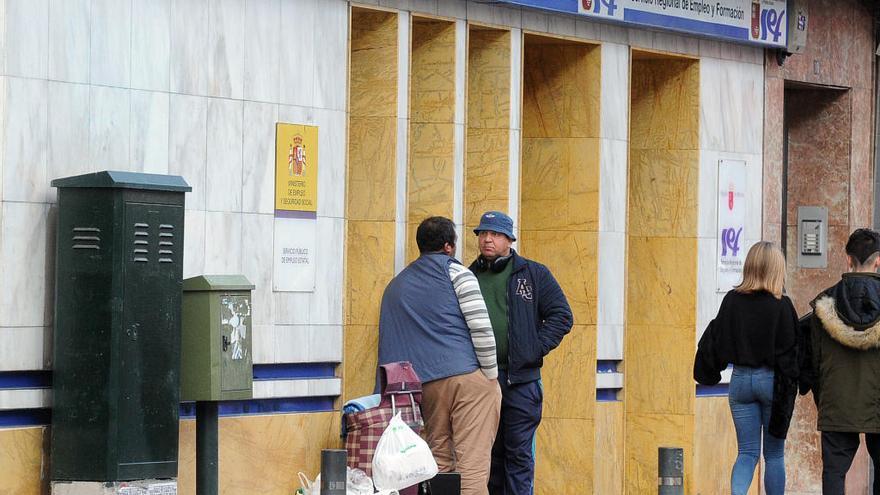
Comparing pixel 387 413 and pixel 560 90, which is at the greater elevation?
pixel 560 90

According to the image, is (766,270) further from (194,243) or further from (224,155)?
(194,243)

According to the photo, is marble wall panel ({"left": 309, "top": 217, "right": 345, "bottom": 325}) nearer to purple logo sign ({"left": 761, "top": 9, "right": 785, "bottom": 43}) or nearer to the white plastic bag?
the white plastic bag

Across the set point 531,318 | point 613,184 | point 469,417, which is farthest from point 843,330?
point 613,184

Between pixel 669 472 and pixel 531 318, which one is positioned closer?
pixel 669 472

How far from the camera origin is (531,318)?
442 inches

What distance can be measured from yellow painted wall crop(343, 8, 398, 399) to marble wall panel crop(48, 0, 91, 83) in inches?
92.5

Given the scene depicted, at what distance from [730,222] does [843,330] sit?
3744 mm

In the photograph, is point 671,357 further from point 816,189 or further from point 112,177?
point 112,177

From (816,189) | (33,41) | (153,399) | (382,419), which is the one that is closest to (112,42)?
(33,41)

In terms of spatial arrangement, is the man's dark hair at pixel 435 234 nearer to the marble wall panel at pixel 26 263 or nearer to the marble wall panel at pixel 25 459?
the marble wall panel at pixel 26 263

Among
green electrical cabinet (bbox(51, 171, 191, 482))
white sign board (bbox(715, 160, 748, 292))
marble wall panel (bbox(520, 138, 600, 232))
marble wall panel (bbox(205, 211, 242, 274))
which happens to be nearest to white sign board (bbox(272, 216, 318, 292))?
marble wall panel (bbox(205, 211, 242, 274))

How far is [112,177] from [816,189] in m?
8.96

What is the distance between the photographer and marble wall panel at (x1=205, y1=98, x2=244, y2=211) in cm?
1048

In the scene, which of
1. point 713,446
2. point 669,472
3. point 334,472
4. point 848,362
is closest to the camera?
point 334,472
